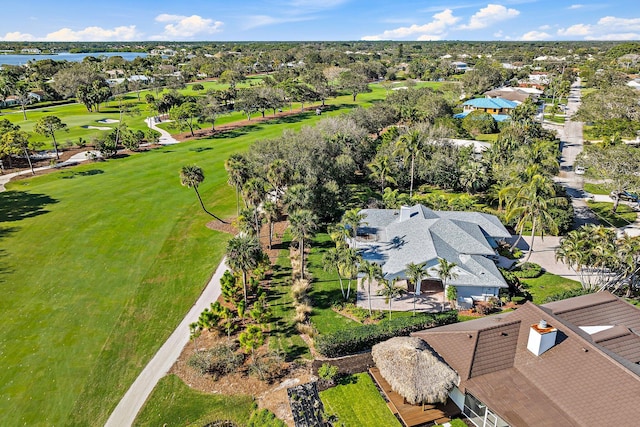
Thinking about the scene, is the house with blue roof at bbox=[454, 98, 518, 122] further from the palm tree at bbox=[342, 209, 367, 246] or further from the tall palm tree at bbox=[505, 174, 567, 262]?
the palm tree at bbox=[342, 209, 367, 246]

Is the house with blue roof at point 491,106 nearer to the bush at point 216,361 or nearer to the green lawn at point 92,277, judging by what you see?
the green lawn at point 92,277

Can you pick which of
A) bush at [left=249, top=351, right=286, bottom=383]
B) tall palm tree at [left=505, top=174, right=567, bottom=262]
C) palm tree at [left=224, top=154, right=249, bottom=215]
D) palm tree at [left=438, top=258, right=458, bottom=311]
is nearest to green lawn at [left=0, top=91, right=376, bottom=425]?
palm tree at [left=224, top=154, right=249, bottom=215]

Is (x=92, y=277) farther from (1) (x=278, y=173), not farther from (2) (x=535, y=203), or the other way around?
(2) (x=535, y=203)

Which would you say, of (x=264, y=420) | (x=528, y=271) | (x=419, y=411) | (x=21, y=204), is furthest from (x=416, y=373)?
(x=21, y=204)

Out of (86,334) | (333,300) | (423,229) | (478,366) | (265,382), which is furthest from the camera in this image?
(423,229)

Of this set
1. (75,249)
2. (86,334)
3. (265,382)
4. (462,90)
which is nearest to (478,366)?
(265,382)

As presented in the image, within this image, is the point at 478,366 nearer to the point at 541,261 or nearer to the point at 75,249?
the point at 541,261
